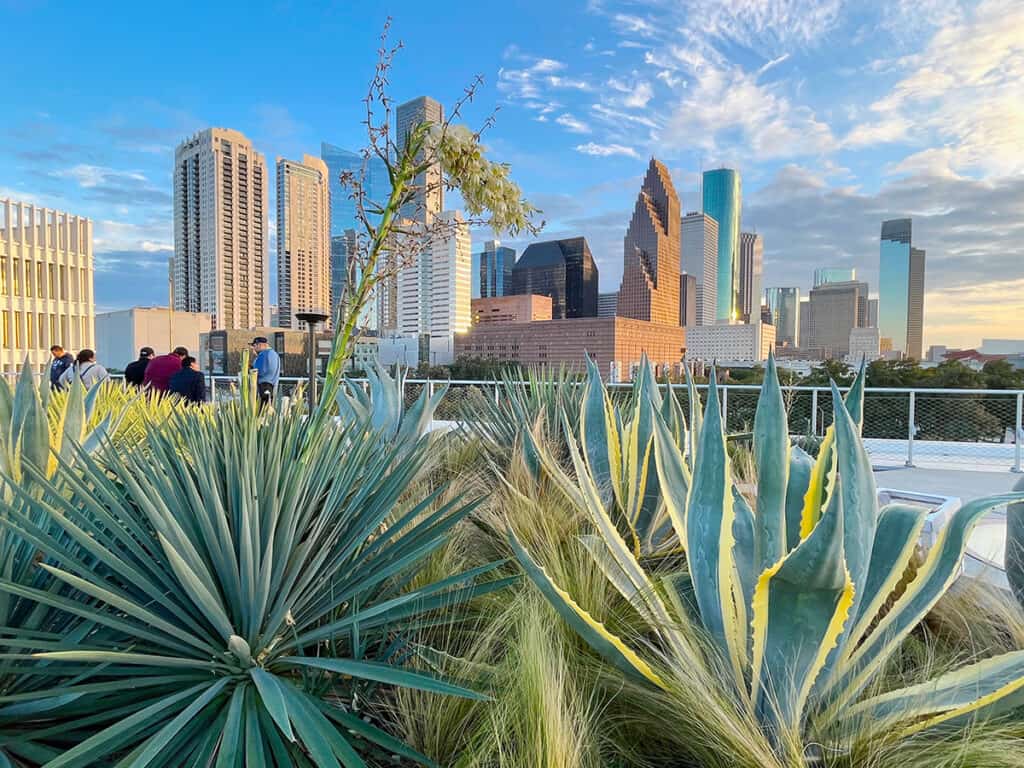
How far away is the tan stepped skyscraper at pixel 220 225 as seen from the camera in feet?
156

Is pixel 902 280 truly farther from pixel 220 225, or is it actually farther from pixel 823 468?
pixel 220 225

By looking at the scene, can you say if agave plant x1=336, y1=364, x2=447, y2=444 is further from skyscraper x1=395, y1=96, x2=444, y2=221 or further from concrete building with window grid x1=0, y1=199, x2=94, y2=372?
concrete building with window grid x1=0, y1=199, x2=94, y2=372

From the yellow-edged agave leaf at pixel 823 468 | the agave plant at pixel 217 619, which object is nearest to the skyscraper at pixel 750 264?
the yellow-edged agave leaf at pixel 823 468

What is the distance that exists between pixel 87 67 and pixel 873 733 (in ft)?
101

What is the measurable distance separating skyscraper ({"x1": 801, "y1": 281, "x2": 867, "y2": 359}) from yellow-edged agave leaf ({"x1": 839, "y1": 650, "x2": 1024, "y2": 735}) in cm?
2534

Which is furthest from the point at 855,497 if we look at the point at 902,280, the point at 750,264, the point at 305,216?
the point at 750,264

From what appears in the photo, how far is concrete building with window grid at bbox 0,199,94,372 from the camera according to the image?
4187 centimetres

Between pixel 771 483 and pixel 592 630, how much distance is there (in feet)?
1.58

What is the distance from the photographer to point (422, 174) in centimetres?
344

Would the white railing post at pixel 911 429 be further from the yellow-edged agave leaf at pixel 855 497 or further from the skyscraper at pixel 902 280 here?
the skyscraper at pixel 902 280

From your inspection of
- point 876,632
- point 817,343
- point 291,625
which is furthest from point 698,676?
point 817,343

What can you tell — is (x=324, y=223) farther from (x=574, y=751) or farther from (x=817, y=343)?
(x=817, y=343)

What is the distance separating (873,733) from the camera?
0.97m

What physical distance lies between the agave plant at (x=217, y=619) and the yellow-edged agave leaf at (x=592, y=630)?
0.70 feet
